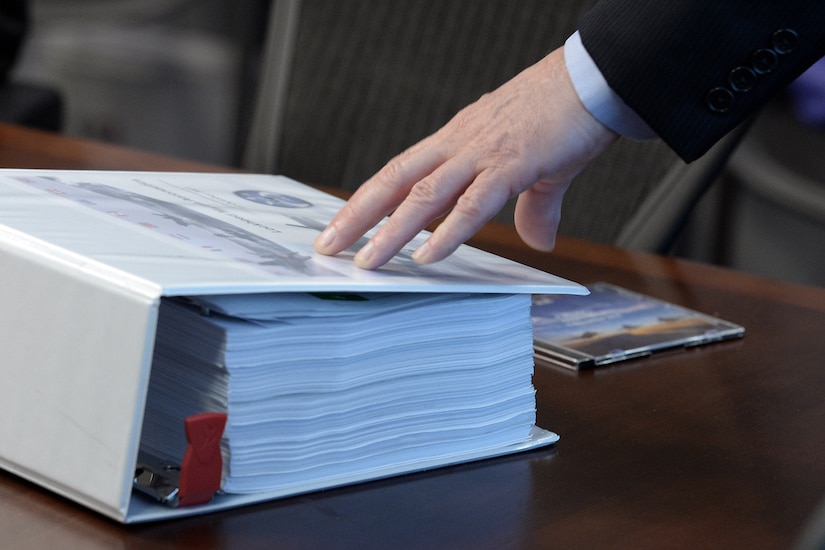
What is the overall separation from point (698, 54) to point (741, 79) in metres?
0.03

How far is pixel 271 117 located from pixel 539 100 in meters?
0.98

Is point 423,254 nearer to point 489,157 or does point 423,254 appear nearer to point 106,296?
point 489,157

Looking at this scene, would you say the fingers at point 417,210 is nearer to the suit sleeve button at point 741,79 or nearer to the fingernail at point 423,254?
the fingernail at point 423,254

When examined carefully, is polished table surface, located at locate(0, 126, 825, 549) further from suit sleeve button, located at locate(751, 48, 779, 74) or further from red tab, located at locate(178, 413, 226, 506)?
suit sleeve button, located at locate(751, 48, 779, 74)

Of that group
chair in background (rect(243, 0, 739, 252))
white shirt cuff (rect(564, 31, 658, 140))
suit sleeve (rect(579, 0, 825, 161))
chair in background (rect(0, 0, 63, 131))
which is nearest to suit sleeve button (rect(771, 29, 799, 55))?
suit sleeve (rect(579, 0, 825, 161))

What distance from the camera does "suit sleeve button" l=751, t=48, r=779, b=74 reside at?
69cm

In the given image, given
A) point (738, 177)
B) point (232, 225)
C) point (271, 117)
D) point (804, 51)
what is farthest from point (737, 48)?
point (738, 177)

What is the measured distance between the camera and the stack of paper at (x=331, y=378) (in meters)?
0.47

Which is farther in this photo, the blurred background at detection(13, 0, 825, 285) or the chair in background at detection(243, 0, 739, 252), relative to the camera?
the blurred background at detection(13, 0, 825, 285)

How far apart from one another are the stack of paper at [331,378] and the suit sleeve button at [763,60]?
23 centimetres

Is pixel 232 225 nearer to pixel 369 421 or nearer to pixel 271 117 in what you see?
pixel 369 421

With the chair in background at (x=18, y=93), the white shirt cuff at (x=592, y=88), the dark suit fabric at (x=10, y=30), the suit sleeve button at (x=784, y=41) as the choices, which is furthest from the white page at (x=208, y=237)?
the dark suit fabric at (x=10, y=30)

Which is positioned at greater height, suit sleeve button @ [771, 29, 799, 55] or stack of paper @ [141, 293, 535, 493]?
suit sleeve button @ [771, 29, 799, 55]

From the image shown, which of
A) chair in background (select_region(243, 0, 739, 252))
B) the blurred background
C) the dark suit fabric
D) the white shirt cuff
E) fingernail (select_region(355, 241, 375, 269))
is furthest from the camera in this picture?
the blurred background
